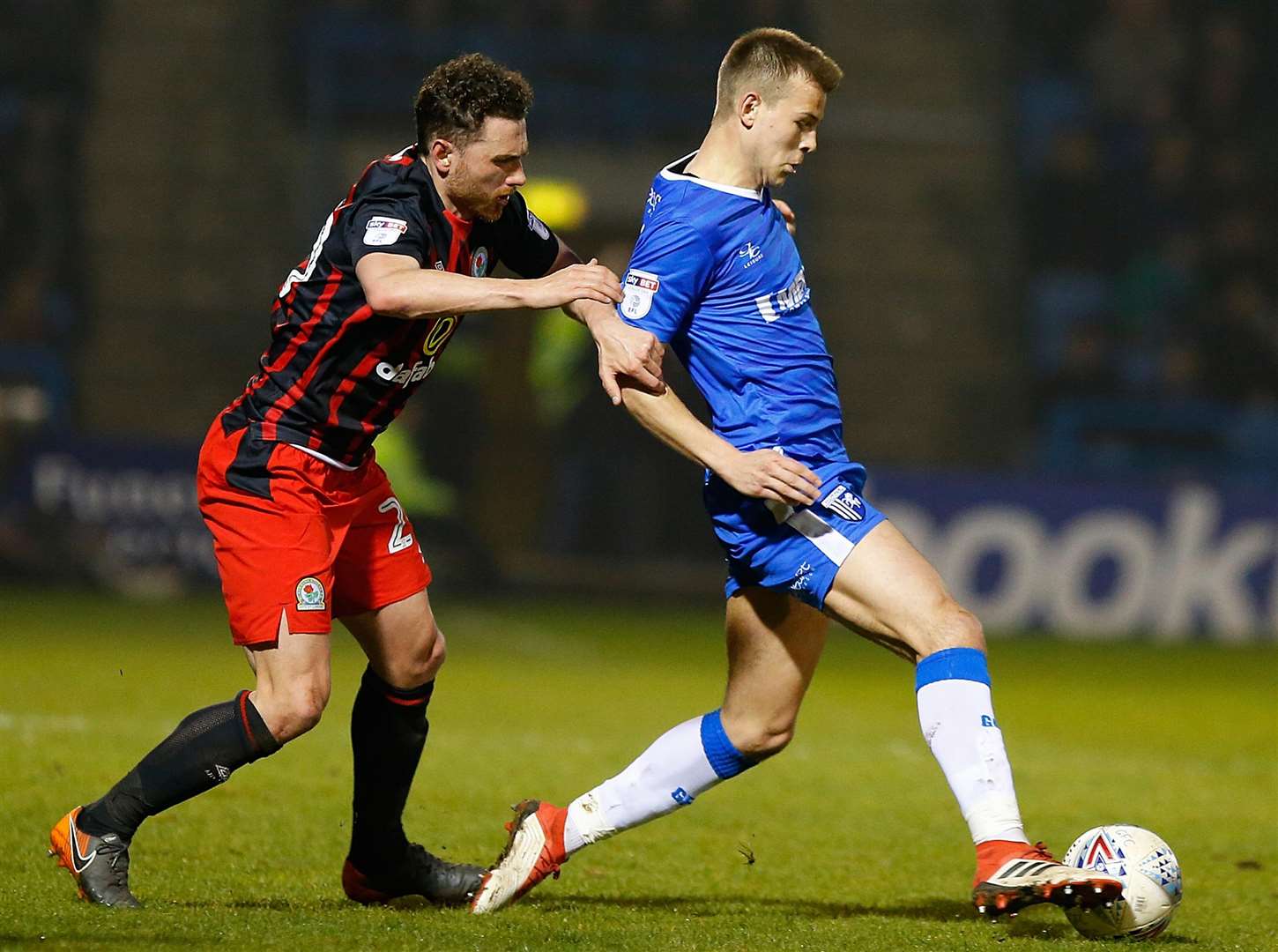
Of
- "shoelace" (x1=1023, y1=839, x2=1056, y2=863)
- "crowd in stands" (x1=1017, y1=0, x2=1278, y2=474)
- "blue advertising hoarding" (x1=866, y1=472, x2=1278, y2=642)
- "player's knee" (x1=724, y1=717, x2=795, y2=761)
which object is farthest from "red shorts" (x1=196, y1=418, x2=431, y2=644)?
"crowd in stands" (x1=1017, y1=0, x2=1278, y2=474)

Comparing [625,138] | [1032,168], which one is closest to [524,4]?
[625,138]

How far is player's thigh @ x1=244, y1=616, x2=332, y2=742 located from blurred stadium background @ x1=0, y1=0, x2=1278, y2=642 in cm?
1023

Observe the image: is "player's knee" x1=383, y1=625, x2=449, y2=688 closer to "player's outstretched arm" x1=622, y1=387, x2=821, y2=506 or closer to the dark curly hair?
"player's outstretched arm" x1=622, y1=387, x2=821, y2=506

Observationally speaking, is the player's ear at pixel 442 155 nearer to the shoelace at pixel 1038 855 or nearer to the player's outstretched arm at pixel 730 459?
the player's outstretched arm at pixel 730 459

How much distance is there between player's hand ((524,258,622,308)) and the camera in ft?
13.2

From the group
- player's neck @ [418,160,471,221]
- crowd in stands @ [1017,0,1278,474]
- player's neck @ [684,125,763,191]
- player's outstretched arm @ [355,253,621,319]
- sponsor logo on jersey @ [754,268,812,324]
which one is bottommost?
crowd in stands @ [1017,0,1278,474]

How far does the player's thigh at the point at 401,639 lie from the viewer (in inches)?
184

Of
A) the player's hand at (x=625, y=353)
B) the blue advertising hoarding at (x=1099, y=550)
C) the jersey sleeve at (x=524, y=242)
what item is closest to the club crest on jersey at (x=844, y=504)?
the player's hand at (x=625, y=353)

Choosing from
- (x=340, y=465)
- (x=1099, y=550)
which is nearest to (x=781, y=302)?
(x=340, y=465)

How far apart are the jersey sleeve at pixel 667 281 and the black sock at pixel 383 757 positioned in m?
1.20

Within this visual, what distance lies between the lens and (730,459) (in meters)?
4.29

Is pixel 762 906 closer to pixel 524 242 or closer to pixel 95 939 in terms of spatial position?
pixel 95 939

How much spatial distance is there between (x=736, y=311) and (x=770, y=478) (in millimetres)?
487

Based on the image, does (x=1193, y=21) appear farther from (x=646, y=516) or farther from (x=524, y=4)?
(x=646, y=516)
